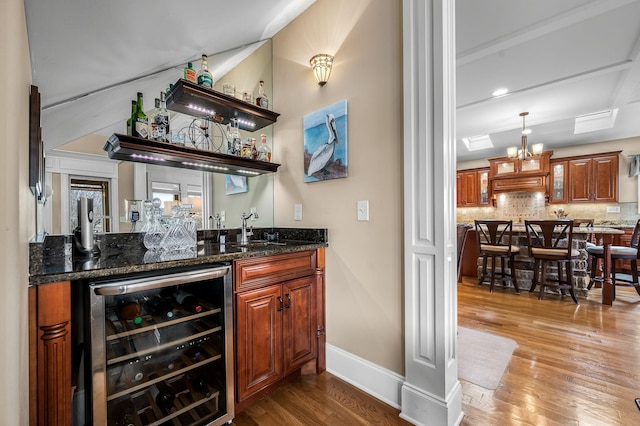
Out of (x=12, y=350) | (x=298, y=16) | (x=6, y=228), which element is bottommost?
(x=12, y=350)

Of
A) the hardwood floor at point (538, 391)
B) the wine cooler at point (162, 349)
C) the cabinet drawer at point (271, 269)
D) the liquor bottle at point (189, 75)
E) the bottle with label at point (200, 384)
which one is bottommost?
the hardwood floor at point (538, 391)

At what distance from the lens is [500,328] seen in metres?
2.66

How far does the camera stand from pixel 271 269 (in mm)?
1637

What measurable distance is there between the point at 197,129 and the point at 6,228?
1.60 metres

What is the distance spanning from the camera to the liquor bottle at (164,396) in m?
1.31

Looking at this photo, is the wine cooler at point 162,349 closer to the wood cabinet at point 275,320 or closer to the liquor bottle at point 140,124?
the wood cabinet at point 275,320

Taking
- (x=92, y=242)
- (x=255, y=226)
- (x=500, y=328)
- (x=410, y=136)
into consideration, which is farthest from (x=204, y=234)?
(x=500, y=328)

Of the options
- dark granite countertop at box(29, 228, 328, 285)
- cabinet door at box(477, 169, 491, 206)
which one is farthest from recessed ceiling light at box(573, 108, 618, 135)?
dark granite countertop at box(29, 228, 328, 285)

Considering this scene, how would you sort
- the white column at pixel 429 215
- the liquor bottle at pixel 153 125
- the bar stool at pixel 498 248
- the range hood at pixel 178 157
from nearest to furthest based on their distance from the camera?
1. the white column at pixel 429 215
2. the range hood at pixel 178 157
3. the liquor bottle at pixel 153 125
4. the bar stool at pixel 498 248

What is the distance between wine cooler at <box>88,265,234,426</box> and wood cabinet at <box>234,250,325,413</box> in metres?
0.08

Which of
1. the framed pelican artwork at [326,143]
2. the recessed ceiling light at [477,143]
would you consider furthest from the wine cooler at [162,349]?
the recessed ceiling light at [477,143]

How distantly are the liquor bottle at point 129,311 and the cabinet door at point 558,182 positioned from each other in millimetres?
7696

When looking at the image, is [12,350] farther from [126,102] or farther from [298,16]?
[298,16]

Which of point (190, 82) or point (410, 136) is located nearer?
point (410, 136)
